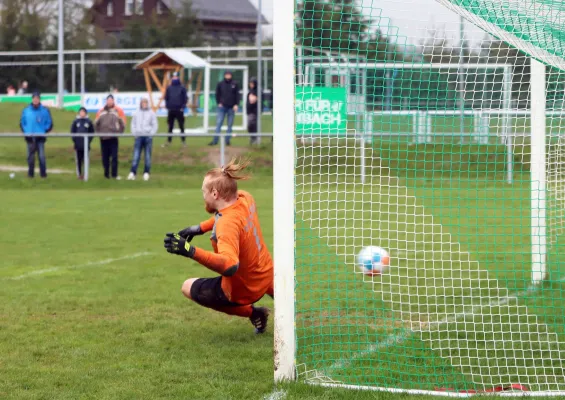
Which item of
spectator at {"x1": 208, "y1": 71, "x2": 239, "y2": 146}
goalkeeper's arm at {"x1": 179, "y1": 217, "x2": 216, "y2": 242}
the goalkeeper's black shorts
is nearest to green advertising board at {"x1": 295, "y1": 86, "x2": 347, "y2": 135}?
goalkeeper's arm at {"x1": 179, "y1": 217, "x2": 216, "y2": 242}

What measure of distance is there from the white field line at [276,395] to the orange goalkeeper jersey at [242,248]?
2.90 ft

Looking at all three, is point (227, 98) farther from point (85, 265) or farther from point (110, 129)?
point (85, 265)

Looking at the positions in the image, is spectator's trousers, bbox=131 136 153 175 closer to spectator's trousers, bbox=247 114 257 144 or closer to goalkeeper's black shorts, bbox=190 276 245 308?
spectator's trousers, bbox=247 114 257 144

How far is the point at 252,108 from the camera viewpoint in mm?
23500

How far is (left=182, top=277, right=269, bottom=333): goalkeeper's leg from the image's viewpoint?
18.5ft

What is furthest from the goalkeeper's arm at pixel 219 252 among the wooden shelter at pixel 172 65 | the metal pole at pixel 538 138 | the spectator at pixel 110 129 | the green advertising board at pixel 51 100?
the green advertising board at pixel 51 100

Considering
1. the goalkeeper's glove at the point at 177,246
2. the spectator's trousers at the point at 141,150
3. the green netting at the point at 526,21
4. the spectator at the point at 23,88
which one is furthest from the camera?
the spectator at the point at 23,88

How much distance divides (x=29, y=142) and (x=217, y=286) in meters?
15.3

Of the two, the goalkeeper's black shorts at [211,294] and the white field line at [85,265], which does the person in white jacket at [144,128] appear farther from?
the goalkeeper's black shorts at [211,294]

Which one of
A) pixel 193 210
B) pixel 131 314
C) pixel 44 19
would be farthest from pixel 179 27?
pixel 131 314

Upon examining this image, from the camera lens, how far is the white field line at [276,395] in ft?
14.3

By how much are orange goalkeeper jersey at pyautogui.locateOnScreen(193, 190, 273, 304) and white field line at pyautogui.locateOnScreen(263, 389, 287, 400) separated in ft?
2.90

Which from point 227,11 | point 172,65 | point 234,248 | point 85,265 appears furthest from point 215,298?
point 227,11

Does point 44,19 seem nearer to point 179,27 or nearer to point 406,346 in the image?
point 179,27
